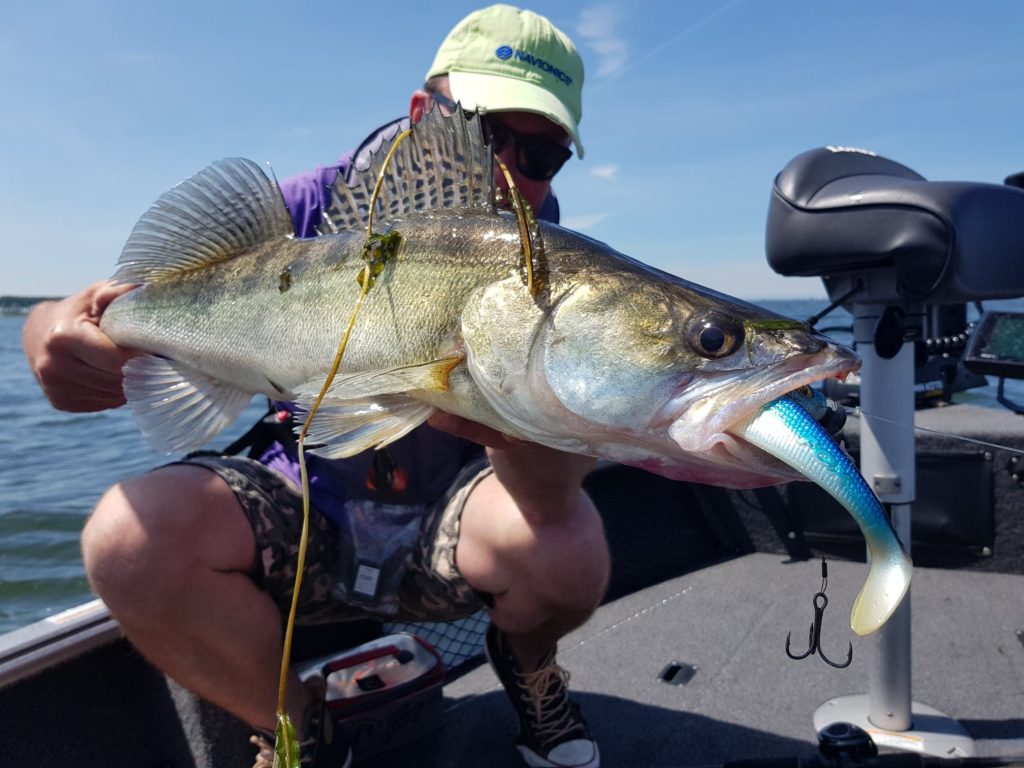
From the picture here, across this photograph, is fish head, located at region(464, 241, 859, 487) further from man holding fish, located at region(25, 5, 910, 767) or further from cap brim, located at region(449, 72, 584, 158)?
cap brim, located at region(449, 72, 584, 158)

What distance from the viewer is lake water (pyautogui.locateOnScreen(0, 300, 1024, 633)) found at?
5980 mm

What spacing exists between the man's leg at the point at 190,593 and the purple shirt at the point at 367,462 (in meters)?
0.38

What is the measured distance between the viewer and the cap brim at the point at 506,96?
9.27 ft

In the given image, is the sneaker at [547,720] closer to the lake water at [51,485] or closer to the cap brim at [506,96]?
the lake water at [51,485]

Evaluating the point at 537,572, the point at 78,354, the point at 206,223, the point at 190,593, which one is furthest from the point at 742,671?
the point at 78,354

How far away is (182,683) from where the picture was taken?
216 cm

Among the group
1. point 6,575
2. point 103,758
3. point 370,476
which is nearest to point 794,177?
point 370,476

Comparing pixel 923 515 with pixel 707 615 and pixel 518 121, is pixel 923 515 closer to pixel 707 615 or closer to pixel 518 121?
pixel 707 615

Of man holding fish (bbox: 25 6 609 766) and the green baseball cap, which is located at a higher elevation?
the green baseball cap

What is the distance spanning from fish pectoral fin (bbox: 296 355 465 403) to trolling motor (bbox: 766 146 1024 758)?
1.18m

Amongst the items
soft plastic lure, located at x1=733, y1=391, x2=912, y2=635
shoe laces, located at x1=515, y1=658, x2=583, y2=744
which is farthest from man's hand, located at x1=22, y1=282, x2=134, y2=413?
soft plastic lure, located at x1=733, y1=391, x2=912, y2=635

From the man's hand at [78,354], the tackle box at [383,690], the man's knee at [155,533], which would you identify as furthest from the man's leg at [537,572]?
the man's hand at [78,354]

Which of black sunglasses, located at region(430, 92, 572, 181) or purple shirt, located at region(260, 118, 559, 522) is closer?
purple shirt, located at region(260, 118, 559, 522)

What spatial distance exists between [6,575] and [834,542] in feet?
20.7
